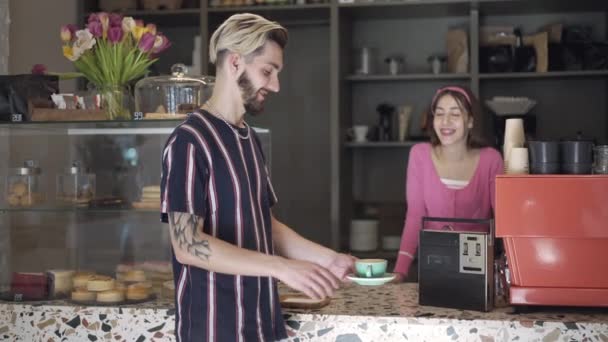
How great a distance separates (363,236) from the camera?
14.2 ft

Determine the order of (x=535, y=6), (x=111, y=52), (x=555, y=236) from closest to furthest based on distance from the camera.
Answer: (x=555, y=236) → (x=111, y=52) → (x=535, y=6)

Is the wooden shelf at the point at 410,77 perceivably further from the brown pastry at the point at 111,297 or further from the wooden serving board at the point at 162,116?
the brown pastry at the point at 111,297

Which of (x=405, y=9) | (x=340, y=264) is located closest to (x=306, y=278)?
(x=340, y=264)

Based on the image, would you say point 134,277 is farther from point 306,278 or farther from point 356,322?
point 306,278

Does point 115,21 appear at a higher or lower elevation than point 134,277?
higher

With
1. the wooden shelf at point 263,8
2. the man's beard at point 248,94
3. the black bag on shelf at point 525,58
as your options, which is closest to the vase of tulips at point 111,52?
the man's beard at point 248,94

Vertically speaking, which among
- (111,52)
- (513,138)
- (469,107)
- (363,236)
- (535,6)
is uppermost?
(535,6)

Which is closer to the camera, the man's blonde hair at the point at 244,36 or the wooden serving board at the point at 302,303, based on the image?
the man's blonde hair at the point at 244,36

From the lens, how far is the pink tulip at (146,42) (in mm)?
2316

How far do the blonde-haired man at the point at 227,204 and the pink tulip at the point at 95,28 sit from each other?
70 centimetres

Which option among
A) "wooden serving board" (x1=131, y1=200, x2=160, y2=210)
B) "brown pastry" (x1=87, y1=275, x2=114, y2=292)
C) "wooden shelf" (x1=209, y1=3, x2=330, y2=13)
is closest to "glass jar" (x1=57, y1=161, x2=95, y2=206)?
"wooden serving board" (x1=131, y1=200, x2=160, y2=210)

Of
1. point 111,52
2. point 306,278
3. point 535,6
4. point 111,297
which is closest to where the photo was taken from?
point 306,278

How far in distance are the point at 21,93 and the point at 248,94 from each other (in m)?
0.89

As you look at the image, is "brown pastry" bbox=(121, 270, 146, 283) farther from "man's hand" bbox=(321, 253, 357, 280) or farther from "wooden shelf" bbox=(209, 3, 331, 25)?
"wooden shelf" bbox=(209, 3, 331, 25)
